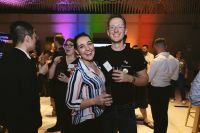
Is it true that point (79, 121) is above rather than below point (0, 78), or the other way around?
below

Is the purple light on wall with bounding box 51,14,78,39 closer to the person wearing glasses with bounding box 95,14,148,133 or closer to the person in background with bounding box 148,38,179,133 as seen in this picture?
the person in background with bounding box 148,38,179,133

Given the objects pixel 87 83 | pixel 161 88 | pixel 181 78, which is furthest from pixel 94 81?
pixel 181 78

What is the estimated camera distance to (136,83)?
2.49 m

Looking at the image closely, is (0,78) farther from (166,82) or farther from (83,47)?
(166,82)

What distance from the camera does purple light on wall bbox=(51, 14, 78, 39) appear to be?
1119 cm

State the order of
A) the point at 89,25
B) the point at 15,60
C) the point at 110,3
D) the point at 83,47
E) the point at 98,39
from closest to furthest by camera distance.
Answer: the point at 83,47
the point at 15,60
the point at 110,3
the point at 98,39
the point at 89,25

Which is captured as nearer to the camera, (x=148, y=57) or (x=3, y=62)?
(x=3, y=62)

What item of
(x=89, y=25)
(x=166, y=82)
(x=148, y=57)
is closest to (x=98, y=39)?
(x=89, y=25)

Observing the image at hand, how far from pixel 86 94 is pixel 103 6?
7.83m

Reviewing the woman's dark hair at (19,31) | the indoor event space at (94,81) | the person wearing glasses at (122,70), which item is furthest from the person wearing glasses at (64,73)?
the person wearing glasses at (122,70)

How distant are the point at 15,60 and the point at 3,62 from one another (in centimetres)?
12

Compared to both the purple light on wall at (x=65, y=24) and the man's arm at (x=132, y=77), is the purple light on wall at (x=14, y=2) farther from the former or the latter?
the man's arm at (x=132, y=77)

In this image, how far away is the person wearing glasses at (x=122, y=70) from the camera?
8.23 ft

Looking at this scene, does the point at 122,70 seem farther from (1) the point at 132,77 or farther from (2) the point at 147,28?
(2) the point at 147,28
